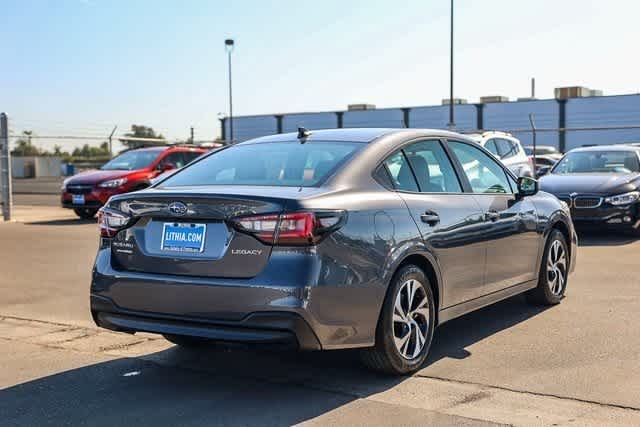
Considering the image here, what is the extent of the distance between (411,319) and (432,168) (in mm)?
1226

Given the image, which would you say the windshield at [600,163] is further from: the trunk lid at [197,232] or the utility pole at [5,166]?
the utility pole at [5,166]

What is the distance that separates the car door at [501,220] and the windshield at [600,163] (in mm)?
7380

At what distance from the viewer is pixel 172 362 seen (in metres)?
5.45

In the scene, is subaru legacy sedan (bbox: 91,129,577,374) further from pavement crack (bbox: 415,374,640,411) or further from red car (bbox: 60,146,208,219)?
red car (bbox: 60,146,208,219)

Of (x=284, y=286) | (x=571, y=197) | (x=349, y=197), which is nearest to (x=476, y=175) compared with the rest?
(x=349, y=197)

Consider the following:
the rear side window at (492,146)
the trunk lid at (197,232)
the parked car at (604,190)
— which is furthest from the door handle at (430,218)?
the rear side window at (492,146)

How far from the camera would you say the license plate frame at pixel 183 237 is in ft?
14.7

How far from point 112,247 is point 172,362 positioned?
1045 mm

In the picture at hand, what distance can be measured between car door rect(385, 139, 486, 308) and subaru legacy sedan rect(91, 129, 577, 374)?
0.01 meters

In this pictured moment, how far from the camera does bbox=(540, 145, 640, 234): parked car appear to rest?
475 inches

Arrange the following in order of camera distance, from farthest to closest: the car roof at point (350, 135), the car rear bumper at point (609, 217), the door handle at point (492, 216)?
the car rear bumper at point (609, 217) < the door handle at point (492, 216) < the car roof at point (350, 135)

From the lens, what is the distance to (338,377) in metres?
5.00

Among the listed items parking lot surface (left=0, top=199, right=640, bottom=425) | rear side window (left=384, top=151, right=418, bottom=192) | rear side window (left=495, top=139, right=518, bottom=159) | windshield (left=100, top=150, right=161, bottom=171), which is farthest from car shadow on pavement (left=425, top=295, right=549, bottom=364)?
windshield (left=100, top=150, right=161, bottom=171)

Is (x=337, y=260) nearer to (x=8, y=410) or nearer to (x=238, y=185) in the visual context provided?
(x=238, y=185)
